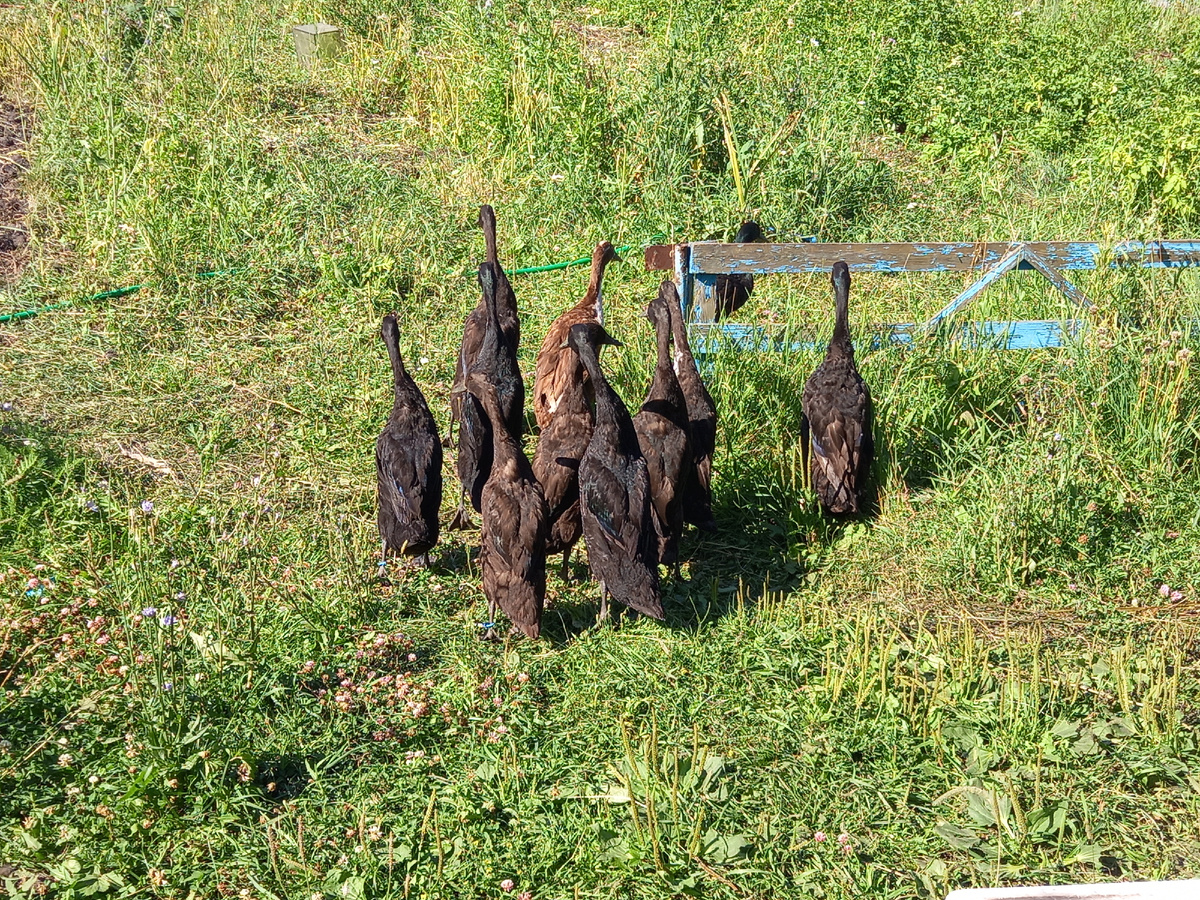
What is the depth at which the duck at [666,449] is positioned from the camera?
5.81 meters

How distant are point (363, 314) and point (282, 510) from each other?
2.54 meters

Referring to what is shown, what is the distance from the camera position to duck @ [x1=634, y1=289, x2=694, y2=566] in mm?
5809

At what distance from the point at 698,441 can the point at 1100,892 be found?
3.55m

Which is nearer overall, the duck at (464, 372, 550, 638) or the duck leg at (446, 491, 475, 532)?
the duck at (464, 372, 550, 638)

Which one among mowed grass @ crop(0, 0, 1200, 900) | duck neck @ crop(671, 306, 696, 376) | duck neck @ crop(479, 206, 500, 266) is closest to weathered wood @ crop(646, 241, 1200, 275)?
mowed grass @ crop(0, 0, 1200, 900)

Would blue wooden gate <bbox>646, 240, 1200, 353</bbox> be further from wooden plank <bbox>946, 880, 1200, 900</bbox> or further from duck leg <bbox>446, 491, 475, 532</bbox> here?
wooden plank <bbox>946, 880, 1200, 900</bbox>

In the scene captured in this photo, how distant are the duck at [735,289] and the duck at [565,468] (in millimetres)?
2408

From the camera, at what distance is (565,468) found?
5.98 meters

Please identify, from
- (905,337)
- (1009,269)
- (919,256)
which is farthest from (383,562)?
(1009,269)

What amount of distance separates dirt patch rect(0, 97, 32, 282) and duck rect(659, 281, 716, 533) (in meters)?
5.76

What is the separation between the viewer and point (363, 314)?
342 inches

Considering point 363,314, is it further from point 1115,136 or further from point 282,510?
point 1115,136

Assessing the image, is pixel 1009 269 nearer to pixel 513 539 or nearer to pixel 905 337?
pixel 905 337

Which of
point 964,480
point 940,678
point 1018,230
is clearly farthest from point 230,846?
point 1018,230
